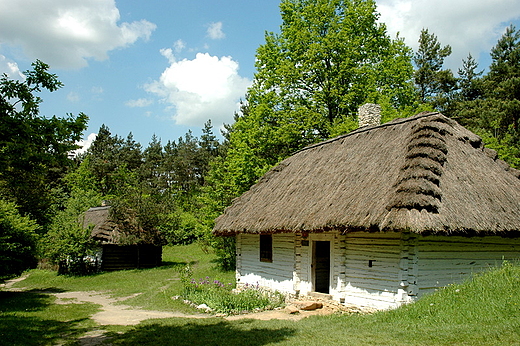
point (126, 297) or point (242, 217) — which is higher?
point (242, 217)

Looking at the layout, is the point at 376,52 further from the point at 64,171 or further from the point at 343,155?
the point at 64,171

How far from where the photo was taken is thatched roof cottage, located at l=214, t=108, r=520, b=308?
1034 centimetres

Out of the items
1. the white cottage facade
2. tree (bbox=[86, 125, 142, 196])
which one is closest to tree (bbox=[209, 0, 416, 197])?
the white cottage facade

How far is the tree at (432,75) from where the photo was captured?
33.6 metres

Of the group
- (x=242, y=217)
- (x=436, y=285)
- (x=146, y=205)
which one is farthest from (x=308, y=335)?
(x=146, y=205)

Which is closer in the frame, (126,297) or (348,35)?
(126,297)

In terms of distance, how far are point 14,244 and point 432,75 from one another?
31.0 m

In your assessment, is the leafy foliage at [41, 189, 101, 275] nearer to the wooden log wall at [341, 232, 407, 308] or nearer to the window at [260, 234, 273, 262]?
the window at [260, 234, 273, 262]

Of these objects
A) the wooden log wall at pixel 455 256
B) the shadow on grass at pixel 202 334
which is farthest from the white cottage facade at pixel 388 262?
the shadow on grass at pixel 202 334

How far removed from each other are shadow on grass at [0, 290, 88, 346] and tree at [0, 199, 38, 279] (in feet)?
5.60

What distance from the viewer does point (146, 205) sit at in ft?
88.4

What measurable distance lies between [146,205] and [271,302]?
48.8 ft

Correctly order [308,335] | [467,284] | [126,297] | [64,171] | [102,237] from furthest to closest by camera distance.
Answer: [64,171] < [102,237] < [126,297] < [467,284] < [308,335]

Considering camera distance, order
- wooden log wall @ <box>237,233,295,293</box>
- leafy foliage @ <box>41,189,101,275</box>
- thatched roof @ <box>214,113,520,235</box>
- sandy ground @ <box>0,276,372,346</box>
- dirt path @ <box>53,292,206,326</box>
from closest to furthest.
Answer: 1. sandy ground @ <box>0,276,372,346</box>
2. thatched roof @ <box>214,113,520,235</box>
3. dirt path @ <box>53,292,206,326</box>
4. wooden log wall @ <box>237,233,295,293</box>
5. leafy foliage @ <box>41,189,101,275</box>
